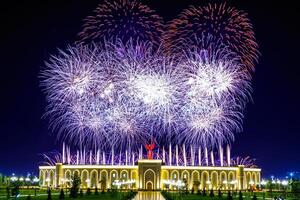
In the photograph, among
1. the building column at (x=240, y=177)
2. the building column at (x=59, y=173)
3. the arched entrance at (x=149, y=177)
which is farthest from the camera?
the building column at (x=240, y=177)

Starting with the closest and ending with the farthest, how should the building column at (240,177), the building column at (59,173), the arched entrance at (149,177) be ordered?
the building column at (59,173) → the arched entrance at (149,177) → the building column at (240,177)

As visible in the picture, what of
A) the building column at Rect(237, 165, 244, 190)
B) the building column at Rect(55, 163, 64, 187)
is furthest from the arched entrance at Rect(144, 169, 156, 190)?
the building column at Rect(237, 165, 244, 190)

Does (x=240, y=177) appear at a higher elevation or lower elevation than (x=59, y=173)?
lower

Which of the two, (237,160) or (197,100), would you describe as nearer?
(197,100)

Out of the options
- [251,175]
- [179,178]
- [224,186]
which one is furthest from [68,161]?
[251,175]

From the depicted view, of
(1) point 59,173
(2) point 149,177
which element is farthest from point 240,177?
(1) point 59,173

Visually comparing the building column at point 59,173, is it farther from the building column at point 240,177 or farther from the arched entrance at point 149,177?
the building column at point 240,177

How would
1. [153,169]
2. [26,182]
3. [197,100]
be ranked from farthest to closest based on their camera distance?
[26,182], [153,169], [197,100]

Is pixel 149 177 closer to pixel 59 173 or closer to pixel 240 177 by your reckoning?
pixel 59 173

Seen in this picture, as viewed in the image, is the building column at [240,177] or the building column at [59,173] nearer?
the building column at [59,173]

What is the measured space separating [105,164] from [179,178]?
1225 centimetres

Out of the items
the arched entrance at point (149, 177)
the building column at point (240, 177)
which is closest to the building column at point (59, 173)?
the arched entrance at point (149, 177)

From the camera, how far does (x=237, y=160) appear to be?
75.2m

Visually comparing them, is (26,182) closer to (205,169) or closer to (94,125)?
(205,169)
